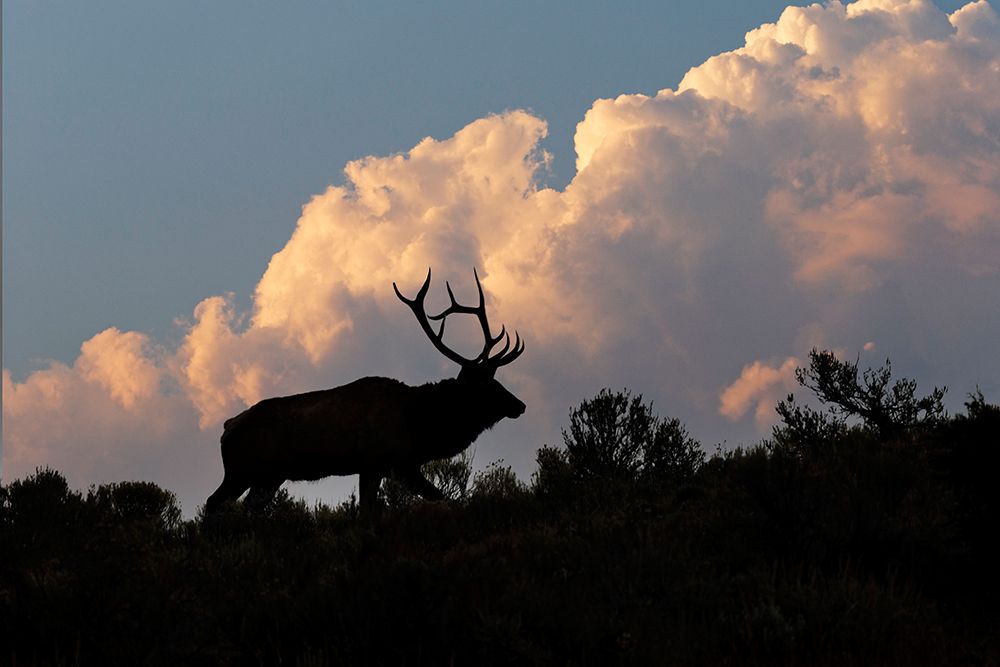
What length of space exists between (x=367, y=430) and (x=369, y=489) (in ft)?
2.47

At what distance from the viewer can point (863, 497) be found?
9.82 m

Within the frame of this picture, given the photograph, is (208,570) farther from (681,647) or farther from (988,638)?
(988,638)

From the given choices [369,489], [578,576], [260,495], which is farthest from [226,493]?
[578,576]

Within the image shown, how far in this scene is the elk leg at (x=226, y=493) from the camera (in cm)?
1491

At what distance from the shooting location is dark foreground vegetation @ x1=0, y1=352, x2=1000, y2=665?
6871 mm

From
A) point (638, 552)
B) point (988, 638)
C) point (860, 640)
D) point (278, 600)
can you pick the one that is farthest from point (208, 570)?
point (988, 638)

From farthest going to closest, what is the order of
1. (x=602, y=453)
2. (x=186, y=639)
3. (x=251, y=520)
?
(x=602, y=453) < (x=251, y=520) < (x=186, y=639)

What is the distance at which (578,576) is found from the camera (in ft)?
27.4

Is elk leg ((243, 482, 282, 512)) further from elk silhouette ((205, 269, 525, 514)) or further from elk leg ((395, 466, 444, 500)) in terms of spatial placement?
elk leg ((395, 466, 444, 500))

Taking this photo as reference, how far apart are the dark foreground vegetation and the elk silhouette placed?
Result: 0.81 metres

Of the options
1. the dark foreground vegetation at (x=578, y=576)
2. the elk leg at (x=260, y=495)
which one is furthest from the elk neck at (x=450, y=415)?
the elk leg at (x=260, y=495)

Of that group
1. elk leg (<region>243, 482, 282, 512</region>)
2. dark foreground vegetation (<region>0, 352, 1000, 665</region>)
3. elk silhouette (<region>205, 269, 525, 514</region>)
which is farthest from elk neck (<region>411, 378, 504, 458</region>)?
elk leg (<region>243, 482, 282, 512</region>)

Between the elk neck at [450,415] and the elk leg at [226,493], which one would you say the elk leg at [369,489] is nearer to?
the elk neck at [450,415]

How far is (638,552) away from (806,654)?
1826mm
